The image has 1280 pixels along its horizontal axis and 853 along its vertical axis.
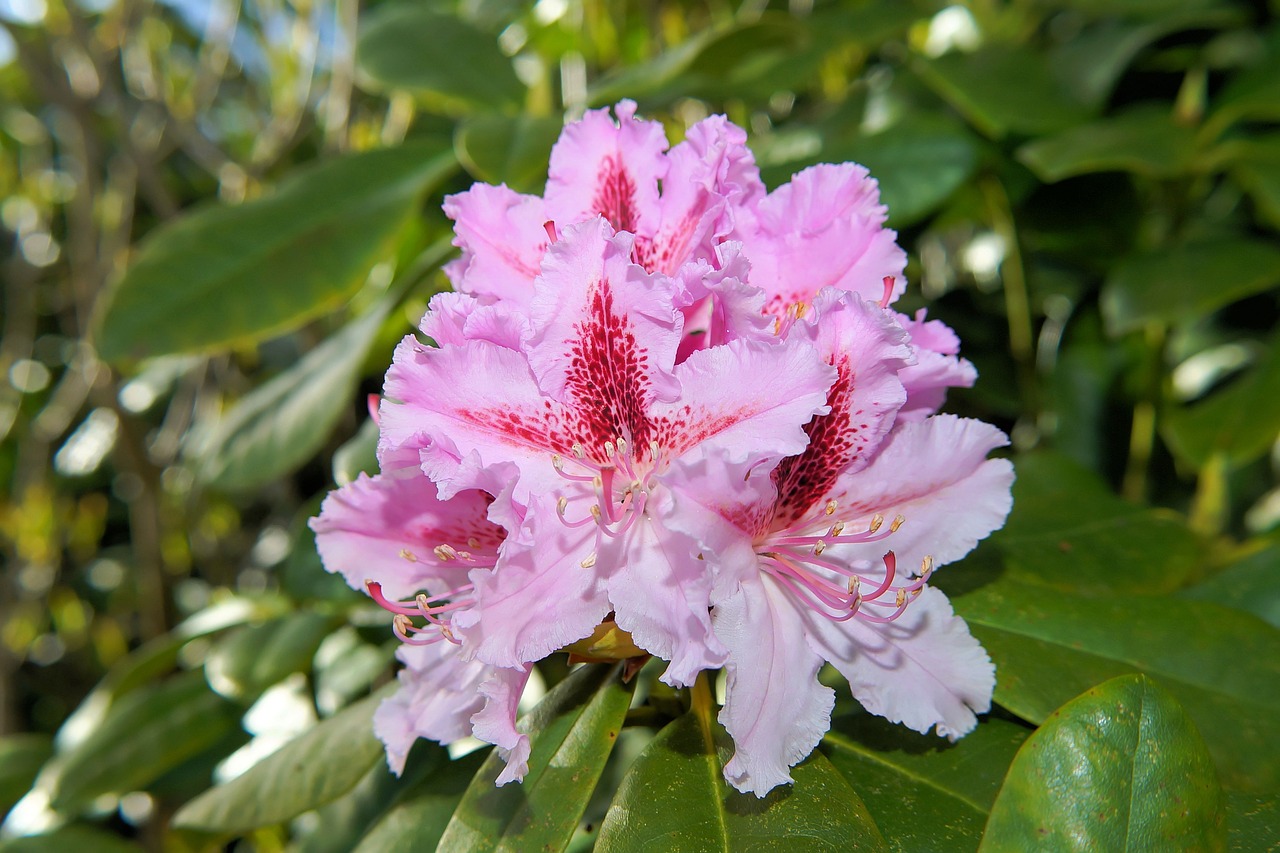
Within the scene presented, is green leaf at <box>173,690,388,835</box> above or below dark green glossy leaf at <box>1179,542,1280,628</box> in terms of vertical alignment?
above

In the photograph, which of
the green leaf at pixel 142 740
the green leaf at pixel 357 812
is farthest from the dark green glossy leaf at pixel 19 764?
the green leaf at pixel 357 812

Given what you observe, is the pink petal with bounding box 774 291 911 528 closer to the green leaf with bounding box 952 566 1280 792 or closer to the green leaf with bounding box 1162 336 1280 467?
the green leaf with bounding box 952 566 1280 792

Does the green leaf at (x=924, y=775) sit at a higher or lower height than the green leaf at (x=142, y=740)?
higher

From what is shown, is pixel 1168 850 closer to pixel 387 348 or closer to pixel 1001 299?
pixel 387 348

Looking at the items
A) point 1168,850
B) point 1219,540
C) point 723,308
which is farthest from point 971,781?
point 1219,540

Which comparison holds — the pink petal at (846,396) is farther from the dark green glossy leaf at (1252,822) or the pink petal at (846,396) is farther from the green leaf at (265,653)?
the green leaf at (265,653)

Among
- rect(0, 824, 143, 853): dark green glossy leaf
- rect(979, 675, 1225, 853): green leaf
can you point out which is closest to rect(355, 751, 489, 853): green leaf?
rect(979, 675, 1225, 853): green leaf

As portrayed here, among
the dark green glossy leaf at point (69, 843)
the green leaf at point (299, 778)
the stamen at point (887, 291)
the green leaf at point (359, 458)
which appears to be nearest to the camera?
the stamen at point (887, 291)
